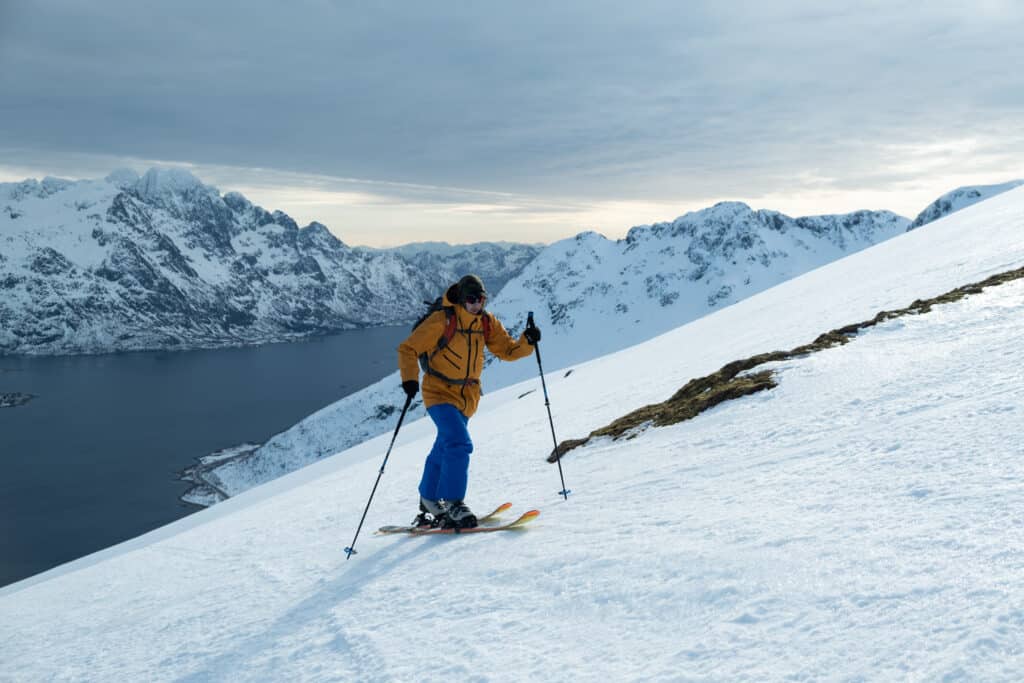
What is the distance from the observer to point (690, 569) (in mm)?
3904

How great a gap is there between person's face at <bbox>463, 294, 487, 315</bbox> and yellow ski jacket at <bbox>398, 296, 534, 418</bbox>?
68 millimetres

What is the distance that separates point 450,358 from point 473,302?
2.21 feet

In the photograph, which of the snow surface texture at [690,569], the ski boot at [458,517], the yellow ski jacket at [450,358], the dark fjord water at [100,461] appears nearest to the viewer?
the snow surface texture at [690,569]

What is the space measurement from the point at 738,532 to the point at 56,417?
218088 millimetres

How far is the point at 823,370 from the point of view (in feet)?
27.9

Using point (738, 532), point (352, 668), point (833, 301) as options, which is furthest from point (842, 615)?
point (833, 301)

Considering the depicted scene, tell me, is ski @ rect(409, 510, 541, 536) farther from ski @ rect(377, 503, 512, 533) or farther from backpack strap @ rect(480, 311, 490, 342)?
backpack strap @ rect(480, 311, 490, 342)

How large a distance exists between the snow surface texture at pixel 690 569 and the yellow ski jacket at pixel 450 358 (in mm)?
1563

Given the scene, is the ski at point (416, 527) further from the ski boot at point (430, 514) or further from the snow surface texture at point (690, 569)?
the snow surface texture at point (690, 569)

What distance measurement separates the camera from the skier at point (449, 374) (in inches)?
265

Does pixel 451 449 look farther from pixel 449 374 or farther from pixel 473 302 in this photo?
pixel 473 302

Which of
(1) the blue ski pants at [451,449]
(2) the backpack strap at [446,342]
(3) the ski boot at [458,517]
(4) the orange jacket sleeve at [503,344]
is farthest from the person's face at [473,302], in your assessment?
(3) the ski boot at [458,517]

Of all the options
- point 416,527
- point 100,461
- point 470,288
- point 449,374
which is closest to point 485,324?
point 470,288

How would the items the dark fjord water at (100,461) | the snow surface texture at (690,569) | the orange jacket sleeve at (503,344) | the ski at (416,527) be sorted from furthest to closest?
the dark fjord water at (100,461) < the orange jacket sleeve at (503,344) < the ski at (416,527) < the snow surface texture at (690,569)
